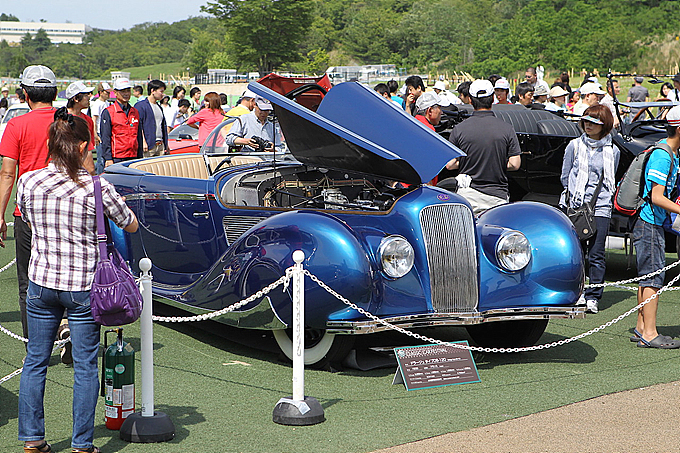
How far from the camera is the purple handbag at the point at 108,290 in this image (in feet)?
12.3

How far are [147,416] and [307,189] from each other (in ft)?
9.57

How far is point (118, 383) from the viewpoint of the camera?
4328 millimetres

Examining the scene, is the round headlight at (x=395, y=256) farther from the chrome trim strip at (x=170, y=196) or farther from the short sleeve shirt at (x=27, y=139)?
the short sleeve shirt at (x=27, y=139)

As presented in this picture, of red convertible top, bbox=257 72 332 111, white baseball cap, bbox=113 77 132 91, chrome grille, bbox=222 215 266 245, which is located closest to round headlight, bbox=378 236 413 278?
chrome grille, bbox=222 215 266 245

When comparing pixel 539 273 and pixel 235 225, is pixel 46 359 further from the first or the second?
pixel 539 273

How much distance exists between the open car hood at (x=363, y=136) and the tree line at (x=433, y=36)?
64838mm

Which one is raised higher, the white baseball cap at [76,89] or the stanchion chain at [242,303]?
the white baseball cap at [76,89]

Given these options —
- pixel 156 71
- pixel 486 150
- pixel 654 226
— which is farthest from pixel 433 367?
pixel 156 71

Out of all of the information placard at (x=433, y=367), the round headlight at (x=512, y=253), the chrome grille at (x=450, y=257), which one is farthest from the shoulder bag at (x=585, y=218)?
the information placard at (x=433, y=367)

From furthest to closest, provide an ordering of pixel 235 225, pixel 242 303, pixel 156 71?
pixel 156 71 → pixel 235 225 → pixel 242 303

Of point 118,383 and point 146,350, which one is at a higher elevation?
point 146,350

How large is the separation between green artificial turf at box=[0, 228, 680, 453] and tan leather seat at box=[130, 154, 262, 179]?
183 centimetres

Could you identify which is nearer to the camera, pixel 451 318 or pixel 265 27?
pixel 451 318

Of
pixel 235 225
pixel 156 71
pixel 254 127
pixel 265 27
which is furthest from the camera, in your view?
pixel 156 71
